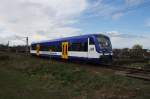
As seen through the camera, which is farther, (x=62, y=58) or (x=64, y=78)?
(x=62, y=58)

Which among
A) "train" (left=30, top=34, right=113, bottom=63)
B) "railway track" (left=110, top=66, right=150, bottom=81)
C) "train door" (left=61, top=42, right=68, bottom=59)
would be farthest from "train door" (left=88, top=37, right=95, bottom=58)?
"train door" (left=61, top=42, right=68, bottom=59)

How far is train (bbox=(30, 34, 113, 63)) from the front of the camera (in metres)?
24.8

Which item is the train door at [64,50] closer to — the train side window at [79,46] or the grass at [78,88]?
the train side window at [79,46]

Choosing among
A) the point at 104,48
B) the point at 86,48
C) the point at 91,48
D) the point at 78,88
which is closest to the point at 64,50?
the point at 86,48

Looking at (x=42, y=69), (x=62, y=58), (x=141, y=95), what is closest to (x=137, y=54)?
(x=62, y=58)

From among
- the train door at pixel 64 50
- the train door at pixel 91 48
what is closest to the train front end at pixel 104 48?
the train door at pixel 91 48

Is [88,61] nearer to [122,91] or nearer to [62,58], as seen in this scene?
[62,58]

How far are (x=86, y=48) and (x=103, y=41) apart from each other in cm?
177

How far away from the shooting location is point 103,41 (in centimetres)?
2584

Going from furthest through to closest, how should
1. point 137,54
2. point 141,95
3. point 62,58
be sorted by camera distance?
point 137,54 → point 62,58 → point 141,95

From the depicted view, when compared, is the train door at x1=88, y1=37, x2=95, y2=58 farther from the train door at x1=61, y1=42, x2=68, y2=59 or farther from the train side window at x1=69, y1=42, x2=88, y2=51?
the train door at x1=61, y1=42, x2=68, y2=59

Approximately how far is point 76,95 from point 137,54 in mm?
25325

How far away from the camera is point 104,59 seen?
2478 centimetres

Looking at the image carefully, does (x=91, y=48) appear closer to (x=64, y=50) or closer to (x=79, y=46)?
(x=79, y=46)
